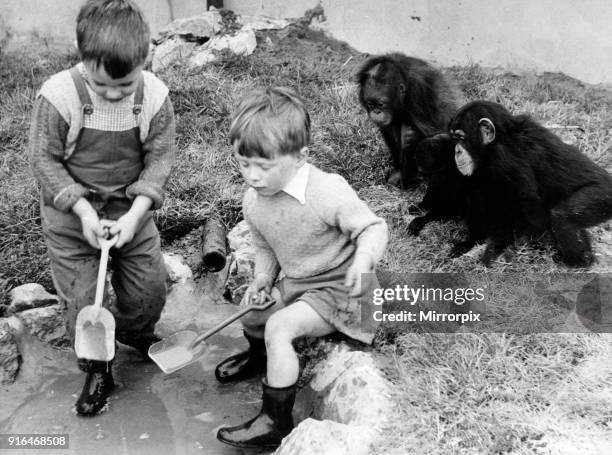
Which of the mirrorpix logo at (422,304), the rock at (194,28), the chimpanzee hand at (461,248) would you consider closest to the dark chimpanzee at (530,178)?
the chimpanzee hand at (461,248)

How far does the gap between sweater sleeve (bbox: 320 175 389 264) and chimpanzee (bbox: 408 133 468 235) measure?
157 cm

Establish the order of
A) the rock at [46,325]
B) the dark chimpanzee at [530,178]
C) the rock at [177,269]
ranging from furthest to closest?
the rock at [177,269] → the dark chimpanzee at [530,178] → the rock at [46,325]

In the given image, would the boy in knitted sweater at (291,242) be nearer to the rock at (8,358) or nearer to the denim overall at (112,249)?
the denim overall at (112,249)

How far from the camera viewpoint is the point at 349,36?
6984 mm

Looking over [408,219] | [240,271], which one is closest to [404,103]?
[408,219]

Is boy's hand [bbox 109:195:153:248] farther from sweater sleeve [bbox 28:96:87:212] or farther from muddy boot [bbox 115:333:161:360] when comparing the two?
muddy boot [bbox 115:333:161:360]

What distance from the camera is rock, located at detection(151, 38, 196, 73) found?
21.5 feet

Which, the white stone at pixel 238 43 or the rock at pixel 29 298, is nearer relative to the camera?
the rock at pixel 29 298

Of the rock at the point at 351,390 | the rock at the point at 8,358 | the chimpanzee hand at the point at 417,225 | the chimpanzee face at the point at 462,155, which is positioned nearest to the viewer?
the rock at the point at 351,390

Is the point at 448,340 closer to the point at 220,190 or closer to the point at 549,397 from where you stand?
the point at 549,397

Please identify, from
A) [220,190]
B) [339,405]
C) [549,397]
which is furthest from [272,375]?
[220,190]

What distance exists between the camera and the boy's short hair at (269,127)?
9.39 ft

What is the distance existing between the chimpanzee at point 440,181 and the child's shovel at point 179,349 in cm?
171

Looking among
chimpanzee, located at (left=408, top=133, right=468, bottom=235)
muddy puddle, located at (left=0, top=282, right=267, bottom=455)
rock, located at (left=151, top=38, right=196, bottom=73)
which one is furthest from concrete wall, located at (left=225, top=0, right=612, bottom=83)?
muddy puddle, located at (left=0, top=282, right=267, bottom=455)
